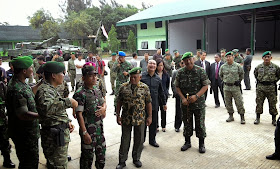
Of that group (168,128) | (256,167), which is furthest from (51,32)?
(256,167)

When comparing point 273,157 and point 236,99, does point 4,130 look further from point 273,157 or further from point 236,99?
point 236,99

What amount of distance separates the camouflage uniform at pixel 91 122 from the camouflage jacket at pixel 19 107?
1.93 ft

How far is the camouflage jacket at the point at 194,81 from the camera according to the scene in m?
4.23

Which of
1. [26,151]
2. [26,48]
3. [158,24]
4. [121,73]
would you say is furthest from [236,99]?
[26,48]

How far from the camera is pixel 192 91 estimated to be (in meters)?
4.27

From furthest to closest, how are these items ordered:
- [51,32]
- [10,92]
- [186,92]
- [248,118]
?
[51,32], [248,118], [186,92], [10,92]

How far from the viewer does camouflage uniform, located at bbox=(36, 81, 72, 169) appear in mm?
2600

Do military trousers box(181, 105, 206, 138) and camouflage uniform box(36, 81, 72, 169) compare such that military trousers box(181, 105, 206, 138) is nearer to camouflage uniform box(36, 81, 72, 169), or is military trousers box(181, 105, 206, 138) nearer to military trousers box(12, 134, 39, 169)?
camouflage uniform box(36, 81, 72, 169)

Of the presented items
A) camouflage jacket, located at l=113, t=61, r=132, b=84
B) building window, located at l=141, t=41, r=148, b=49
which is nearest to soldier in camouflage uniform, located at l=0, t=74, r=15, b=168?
camouflage jacket, located at l=113, t=61, r=132, b=84

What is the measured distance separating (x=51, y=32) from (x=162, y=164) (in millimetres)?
37775

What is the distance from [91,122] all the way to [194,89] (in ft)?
6.69

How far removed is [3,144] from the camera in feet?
12.4

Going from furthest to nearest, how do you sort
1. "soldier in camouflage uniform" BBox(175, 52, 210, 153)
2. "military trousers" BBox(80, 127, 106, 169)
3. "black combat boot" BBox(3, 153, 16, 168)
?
"soldier in camouflage uniform" BBox(175, 52, 210, 153) < "black combat boot" BBox(3, 153, 16, 168) < "military trousers" BBox(80, 127, 106, 169)

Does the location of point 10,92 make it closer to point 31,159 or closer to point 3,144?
point 31,159
